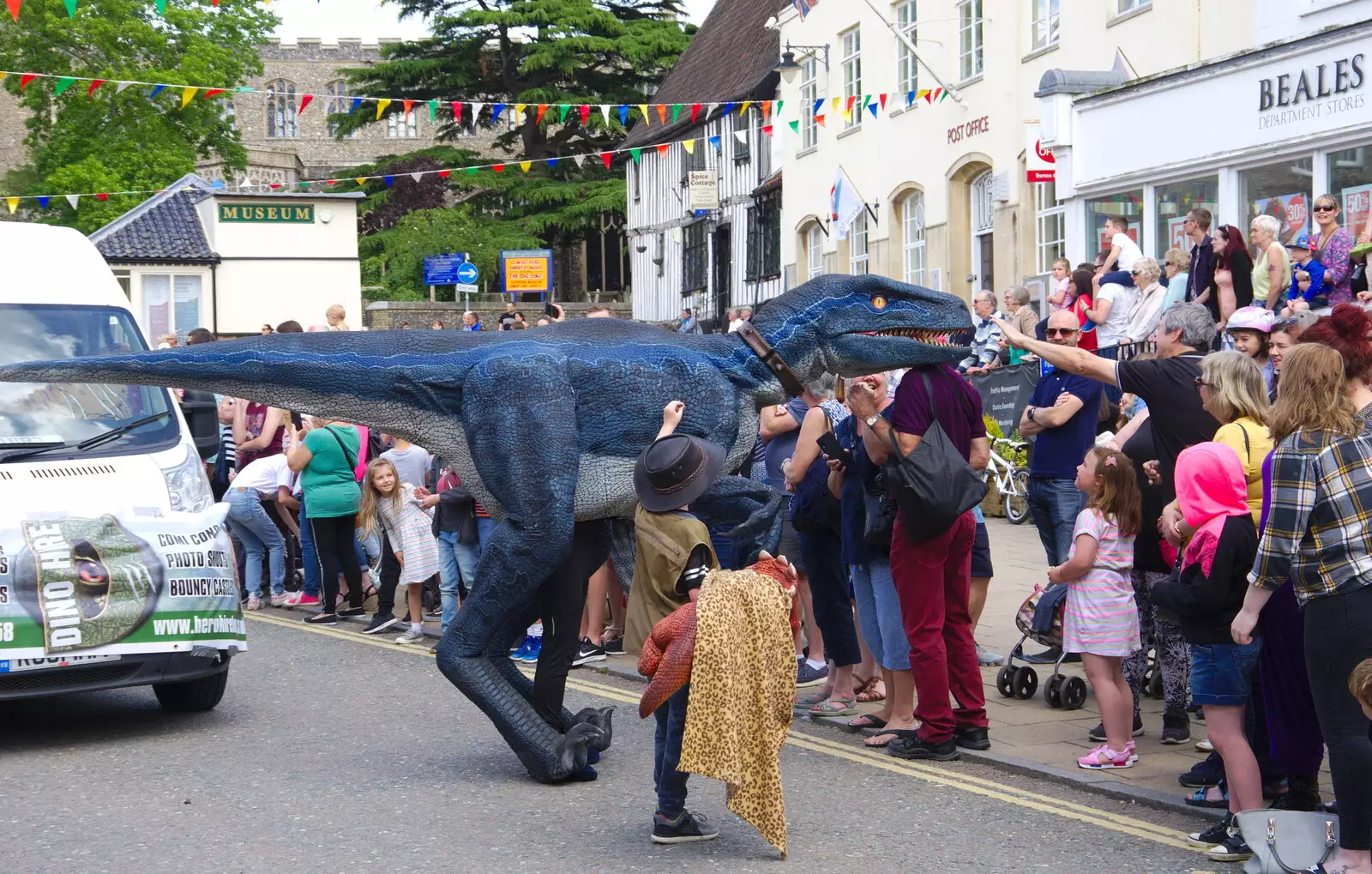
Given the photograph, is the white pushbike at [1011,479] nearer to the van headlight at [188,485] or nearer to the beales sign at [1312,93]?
the beales sign at [1312,93]

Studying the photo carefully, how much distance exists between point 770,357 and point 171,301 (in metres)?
29.6

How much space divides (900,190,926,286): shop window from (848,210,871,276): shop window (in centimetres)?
132

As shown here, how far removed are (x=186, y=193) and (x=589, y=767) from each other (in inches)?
1257

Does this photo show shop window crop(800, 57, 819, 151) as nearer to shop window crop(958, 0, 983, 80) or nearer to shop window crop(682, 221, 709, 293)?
shop window crop(958, 0, 983, 80)

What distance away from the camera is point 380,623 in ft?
39.3

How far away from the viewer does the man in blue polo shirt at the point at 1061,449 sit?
29.7 feet

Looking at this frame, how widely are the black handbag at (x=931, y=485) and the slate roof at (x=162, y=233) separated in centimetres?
2851

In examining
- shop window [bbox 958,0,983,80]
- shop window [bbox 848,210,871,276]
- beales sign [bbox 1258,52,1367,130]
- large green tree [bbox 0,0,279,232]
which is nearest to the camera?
beales sign [bbox 1258,52,1367,130]

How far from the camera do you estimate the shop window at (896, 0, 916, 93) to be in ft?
81.6

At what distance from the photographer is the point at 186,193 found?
3622cm

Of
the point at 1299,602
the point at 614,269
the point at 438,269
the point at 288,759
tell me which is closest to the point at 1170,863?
the point at 1299,602

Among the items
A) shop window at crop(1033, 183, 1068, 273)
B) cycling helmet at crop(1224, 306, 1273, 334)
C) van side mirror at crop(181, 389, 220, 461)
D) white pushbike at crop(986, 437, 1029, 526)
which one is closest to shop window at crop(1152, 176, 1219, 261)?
white pushbike at crop(986, 437, 1029, 526)

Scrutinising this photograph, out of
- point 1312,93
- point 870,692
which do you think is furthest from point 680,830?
point 1312,93

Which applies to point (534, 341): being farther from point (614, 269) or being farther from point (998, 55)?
point (614, 269)
